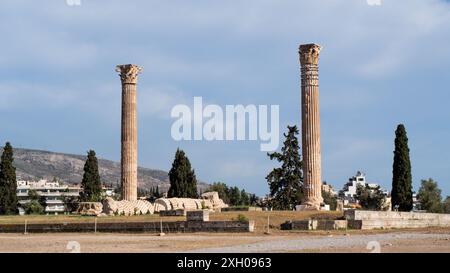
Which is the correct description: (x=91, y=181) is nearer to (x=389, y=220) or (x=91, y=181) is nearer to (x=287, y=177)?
(x=287, y=177)

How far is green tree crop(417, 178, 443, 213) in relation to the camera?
65.8 meters

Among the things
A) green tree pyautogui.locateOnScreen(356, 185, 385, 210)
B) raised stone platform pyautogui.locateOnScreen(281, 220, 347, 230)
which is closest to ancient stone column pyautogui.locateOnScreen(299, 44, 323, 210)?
raised stone platform pyautogui.locateOnScreen(281, 220, 347, 230)

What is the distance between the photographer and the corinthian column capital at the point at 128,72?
1687 inches

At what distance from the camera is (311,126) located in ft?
123

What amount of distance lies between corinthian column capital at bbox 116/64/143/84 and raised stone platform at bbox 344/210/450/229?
60.2 feet

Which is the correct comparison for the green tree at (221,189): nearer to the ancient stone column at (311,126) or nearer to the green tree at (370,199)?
the green tree at (370,199)

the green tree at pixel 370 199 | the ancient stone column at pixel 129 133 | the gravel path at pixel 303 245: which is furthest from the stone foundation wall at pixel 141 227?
the green tree at pixel 370 199

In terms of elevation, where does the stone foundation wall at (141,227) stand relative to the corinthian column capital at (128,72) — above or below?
below

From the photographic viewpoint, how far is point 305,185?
37656 mm

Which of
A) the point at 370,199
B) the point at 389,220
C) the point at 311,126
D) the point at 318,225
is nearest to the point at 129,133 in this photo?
the point at 311,126

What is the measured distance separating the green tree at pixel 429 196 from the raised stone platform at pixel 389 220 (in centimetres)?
3206
